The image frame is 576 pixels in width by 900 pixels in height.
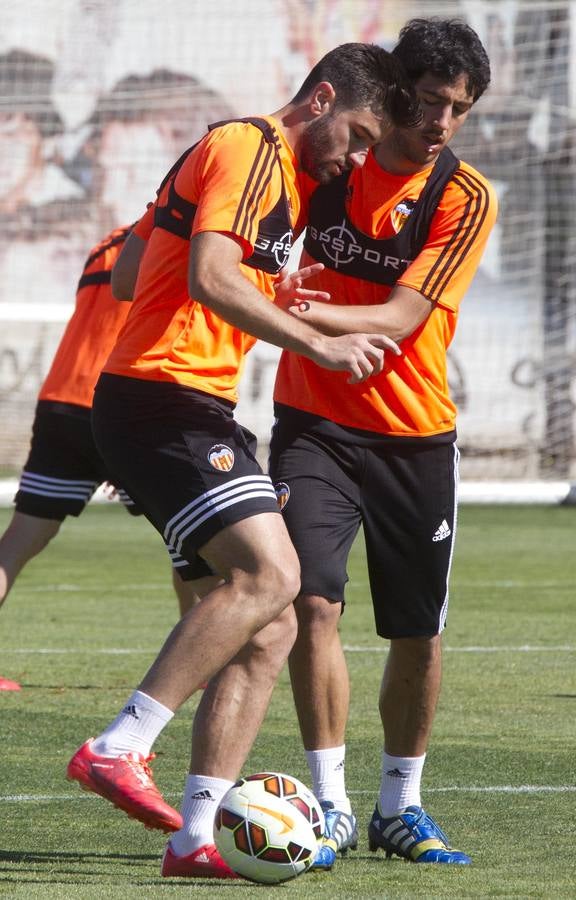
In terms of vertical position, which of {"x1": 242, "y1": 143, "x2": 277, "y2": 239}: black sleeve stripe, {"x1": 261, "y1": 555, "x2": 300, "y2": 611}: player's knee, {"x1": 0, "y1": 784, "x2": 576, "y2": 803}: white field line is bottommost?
{"x1": 0, "y1": 784, "x2": 576, "y2": 803}: white field line

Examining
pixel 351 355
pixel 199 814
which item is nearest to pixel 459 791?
pixel 199 814

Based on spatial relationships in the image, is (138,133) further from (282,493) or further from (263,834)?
(263,834)

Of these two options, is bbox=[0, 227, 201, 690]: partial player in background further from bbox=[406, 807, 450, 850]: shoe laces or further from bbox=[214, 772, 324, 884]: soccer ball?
bbox=[214, 772, 324, 884]: soccer ball

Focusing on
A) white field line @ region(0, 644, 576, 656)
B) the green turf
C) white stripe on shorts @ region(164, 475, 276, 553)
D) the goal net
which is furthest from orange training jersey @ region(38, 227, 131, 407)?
the goal net

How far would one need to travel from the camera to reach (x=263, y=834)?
4559 mm

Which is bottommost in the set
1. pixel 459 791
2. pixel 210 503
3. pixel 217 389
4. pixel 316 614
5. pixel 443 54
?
pixel 459 791

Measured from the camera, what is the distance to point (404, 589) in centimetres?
540

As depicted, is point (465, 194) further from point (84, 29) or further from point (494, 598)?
point (84, 29)

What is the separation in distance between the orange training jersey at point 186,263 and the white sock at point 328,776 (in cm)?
120

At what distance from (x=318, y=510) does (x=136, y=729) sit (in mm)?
1102

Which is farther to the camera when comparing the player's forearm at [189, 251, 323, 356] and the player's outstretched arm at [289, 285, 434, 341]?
the player's outstretched arm at [289, 285, 434, 341]

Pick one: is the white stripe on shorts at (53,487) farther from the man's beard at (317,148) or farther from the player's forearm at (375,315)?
the man's beard at (317,148)

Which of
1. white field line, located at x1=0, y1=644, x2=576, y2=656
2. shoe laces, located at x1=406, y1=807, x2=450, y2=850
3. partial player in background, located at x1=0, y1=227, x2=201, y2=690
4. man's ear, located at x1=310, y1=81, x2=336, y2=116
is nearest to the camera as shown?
man's ear, located at x1=310, y1=81, x2=336, y2=116

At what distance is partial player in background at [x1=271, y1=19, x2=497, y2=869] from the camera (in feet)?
17.4
